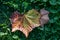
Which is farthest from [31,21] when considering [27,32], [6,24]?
[6,24]

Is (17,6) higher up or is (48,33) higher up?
(17,6)

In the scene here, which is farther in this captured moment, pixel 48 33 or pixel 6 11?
pixel 6 11

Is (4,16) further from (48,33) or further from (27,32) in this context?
(48,33)

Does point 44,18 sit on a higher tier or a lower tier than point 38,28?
higher

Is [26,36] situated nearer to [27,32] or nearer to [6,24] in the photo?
[27,32]
